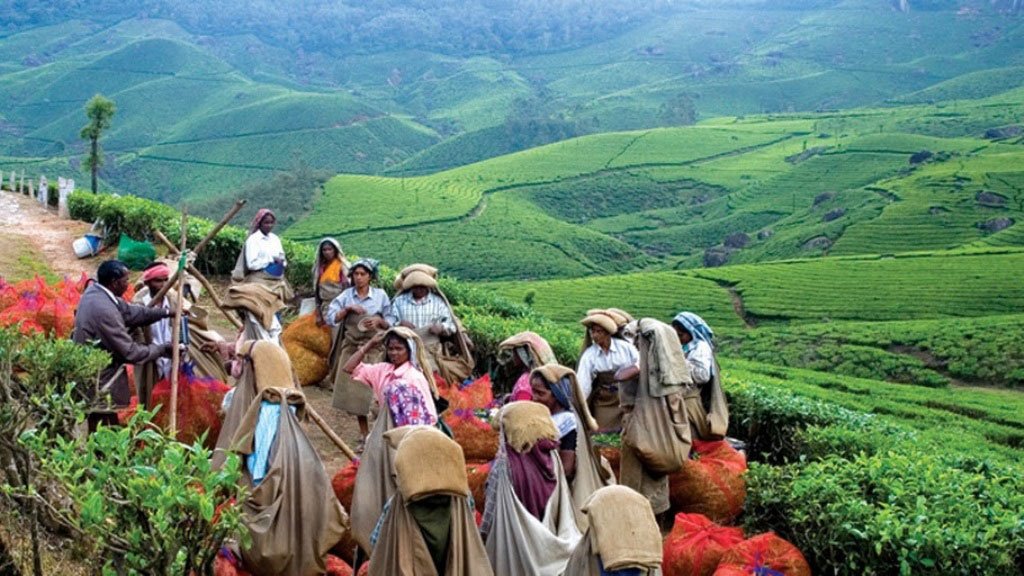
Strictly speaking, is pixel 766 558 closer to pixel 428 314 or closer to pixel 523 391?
pixel 523 391

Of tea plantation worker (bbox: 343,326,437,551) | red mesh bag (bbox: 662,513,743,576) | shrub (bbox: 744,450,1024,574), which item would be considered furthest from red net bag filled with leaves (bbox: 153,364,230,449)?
shrub (bbox: 744,450,1024,574)

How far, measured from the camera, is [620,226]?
7931cm

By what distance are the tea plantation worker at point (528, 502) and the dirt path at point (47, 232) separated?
488 inches

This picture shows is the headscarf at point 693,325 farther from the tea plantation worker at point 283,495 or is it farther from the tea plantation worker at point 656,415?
the tea plantation worker at point 283,495

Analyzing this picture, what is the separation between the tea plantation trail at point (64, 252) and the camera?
29.9 ft

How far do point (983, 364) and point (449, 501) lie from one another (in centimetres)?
2822

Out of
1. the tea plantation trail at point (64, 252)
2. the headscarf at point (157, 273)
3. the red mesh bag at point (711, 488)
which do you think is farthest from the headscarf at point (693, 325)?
the headscarf at point (157, 273)

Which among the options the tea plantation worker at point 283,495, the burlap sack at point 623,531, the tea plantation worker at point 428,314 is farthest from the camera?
the tea plantation worker at point 428,314

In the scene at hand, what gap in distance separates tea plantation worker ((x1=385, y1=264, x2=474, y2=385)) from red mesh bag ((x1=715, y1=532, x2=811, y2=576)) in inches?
145

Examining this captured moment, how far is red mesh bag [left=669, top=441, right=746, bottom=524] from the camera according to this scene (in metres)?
6.94

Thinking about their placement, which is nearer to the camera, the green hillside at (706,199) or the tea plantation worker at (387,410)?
the tea plantation worker at (387,410)

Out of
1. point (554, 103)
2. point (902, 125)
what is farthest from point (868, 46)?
point (902, 125)

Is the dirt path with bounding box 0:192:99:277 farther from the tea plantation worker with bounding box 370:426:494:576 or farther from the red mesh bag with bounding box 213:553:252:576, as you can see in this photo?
the tea plantation worker with bounding box 370:426:494:576

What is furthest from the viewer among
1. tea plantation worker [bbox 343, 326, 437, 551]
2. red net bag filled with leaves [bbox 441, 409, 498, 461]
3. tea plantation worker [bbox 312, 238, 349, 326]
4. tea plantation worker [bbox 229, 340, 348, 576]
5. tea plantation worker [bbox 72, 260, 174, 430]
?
tea plantation worker [bbox 312, 238, 349, 326]
